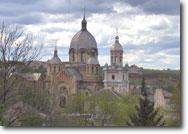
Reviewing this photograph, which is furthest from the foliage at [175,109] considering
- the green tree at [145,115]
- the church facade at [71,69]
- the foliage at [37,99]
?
the foliage at [37,99]

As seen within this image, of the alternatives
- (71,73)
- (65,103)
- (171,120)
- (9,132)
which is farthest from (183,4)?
(71,73)

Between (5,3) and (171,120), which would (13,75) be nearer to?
(5,3)

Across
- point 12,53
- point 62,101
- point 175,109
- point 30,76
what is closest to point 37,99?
point 30,76

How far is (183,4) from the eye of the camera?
3.91 metres

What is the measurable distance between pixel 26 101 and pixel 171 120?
1.38 meters

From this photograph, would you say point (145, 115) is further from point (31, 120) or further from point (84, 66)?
point (84, 66)

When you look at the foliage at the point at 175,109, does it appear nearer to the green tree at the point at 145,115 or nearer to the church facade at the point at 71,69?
the green tree at the point at 145,115

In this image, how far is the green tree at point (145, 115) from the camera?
400 centimetres

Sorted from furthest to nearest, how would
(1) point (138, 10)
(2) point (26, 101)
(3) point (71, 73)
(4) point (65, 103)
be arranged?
(3) point (71, 73) → (4) point (65, 103) → (2) point (26, 101) → (1) point (138, 10)

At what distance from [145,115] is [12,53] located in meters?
1.33

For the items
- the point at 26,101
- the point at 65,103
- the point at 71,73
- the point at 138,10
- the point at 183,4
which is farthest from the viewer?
the point at 71,73

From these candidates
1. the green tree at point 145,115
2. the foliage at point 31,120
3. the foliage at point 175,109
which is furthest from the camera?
the foliage at point 31,120

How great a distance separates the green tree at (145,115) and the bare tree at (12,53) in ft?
3.31

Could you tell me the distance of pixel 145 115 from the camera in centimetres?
425
